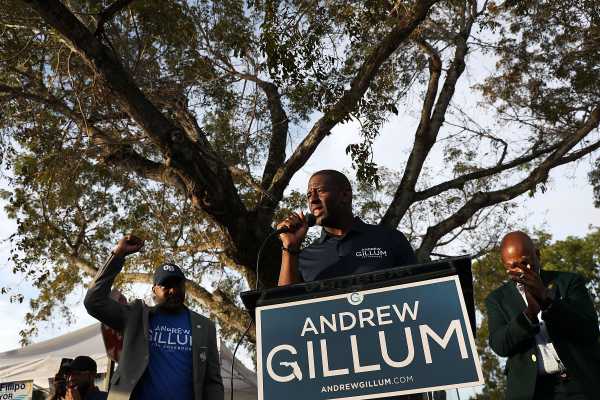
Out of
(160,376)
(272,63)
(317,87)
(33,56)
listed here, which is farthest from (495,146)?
(160,376)

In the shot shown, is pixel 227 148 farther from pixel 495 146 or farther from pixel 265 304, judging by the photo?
pixel 265 304

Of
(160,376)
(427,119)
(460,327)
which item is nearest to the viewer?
(460,327)

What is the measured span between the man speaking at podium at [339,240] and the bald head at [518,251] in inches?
19.0

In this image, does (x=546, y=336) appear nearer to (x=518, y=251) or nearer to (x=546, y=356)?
(x=546, y=356)

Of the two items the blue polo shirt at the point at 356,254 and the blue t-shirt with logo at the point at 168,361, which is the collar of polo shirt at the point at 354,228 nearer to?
the blue polo shirt at the point at 356,254

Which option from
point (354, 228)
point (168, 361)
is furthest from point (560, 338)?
point (168, 361)

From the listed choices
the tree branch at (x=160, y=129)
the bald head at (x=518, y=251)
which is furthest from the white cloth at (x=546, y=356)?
the tree branch at (x=160, y=129)

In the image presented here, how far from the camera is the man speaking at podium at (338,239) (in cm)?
232

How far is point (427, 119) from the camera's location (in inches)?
340

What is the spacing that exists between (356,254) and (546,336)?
102 cm

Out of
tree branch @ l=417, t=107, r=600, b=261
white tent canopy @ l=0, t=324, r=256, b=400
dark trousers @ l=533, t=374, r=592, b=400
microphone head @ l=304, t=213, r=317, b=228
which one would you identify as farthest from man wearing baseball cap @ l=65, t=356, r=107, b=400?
A: tree branch @ l=417, t=107, r=600, b=261

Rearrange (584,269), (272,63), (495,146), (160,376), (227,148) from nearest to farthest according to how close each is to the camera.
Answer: (160,376)
(272,63)
(227,148)
(495,146)
(584,269)

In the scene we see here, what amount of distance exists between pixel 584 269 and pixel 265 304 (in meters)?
21.0

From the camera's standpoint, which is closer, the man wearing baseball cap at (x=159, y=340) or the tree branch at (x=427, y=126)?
the man wearing baseball cap at (x=159, y=340)
